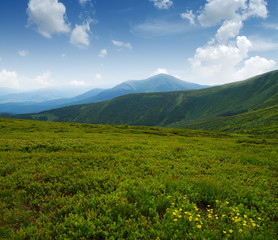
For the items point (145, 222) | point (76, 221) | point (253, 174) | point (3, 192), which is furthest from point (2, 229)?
point (253, 174)

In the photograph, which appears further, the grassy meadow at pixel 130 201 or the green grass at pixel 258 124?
the green grass at pixel 258 124

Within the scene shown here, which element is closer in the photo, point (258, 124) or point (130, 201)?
point (130, 201)

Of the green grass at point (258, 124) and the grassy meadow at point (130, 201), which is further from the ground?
the grassy meadow at point (130, 201)

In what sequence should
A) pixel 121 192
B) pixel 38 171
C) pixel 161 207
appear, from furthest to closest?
1. pixel 38 171
2. pixel 121 192
3. pixel 161 207

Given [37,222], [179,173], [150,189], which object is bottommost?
[179,173]

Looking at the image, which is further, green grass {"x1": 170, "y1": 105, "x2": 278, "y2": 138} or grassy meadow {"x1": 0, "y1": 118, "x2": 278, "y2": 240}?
green grass {"x1": 170, "y1": 105, "x2": 278, "y2": 138}

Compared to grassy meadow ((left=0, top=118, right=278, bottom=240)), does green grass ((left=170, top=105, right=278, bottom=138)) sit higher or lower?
lower

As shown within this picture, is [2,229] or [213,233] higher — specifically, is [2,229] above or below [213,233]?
above

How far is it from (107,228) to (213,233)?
324 cm

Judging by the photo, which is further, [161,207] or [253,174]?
[253,174]

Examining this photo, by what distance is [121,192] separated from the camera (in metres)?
6.11

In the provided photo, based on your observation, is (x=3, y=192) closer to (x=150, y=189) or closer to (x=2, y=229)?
(x=2, y=229)

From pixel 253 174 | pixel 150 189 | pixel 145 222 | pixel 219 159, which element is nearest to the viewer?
pixel 145 222

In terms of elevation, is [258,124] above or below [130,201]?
below
